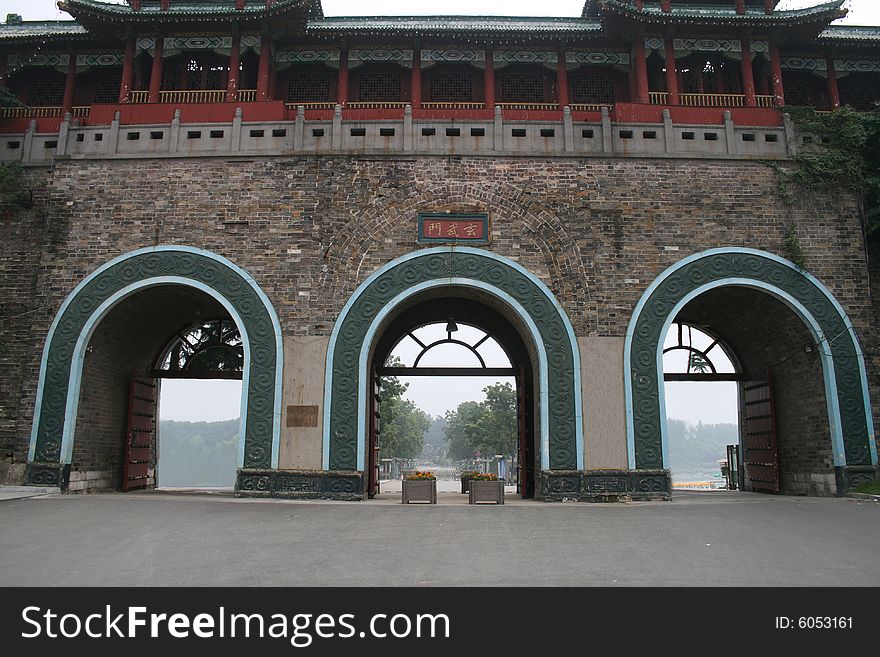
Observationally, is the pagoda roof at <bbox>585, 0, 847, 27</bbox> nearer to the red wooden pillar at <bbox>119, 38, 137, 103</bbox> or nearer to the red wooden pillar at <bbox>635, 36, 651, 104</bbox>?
the red wooden pillar at <bbox>635, 36, 651, 104</bbox>

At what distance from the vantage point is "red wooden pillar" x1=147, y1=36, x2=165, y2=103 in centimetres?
1296

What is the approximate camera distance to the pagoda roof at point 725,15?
1274cm

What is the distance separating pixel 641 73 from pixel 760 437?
764cm

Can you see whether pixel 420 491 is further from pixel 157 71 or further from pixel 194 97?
pixel 157 71

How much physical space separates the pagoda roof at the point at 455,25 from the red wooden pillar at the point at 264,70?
0.96 m

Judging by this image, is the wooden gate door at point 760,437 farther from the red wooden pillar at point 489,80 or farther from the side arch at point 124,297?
the side arch at point 124,297

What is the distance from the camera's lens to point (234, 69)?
516 inches

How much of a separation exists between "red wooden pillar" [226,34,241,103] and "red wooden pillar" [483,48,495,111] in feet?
16.1

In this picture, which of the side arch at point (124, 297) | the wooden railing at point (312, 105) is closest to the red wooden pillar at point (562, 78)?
the wooden railing at point (312, 105)

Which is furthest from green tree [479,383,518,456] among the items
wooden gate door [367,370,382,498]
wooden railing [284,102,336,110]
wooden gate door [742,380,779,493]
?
wooden railing [284,102,336,110]

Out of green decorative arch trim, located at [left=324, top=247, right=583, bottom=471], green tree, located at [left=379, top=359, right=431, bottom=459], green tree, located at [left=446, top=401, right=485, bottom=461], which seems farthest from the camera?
green tree, located at [left=446, top=401, right=485, bottom=461]

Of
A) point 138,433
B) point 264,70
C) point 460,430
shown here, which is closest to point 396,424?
point 460,430

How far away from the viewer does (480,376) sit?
42.2ft

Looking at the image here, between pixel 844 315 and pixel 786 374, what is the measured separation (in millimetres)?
1633
